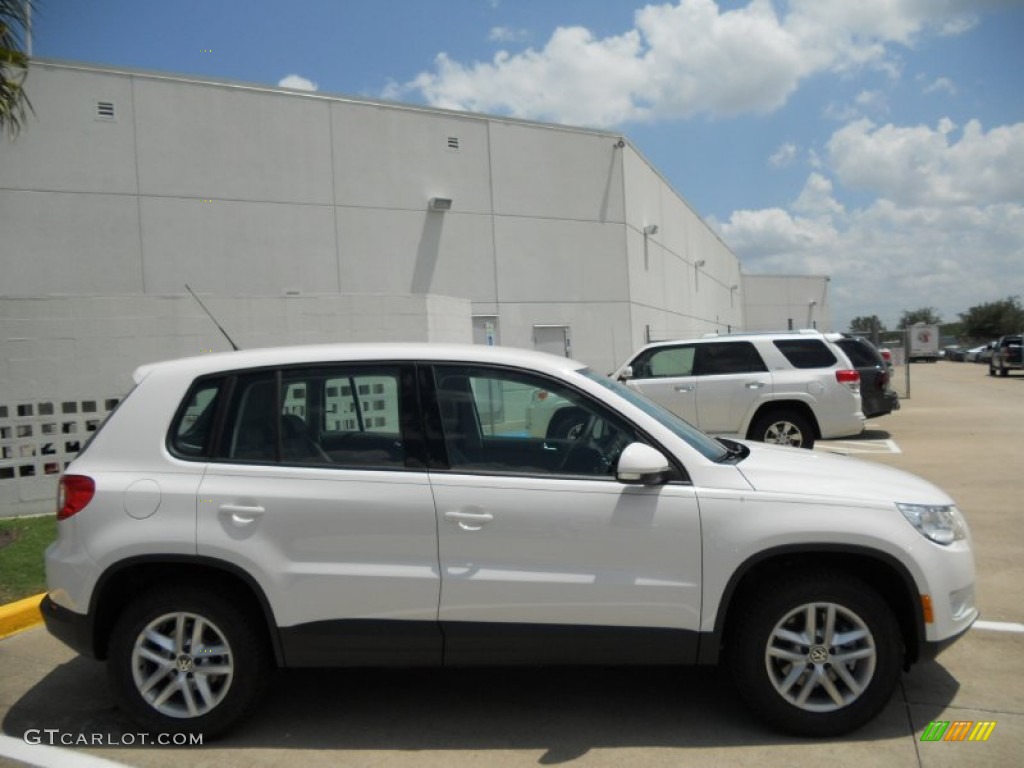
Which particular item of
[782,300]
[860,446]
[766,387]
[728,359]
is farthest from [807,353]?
[782,300]

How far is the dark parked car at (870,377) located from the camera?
557 inches

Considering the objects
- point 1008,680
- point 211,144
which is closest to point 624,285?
point 211,144

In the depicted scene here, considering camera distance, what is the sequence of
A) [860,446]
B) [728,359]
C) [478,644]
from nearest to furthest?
[478,644] < [728,359] < [860,446]

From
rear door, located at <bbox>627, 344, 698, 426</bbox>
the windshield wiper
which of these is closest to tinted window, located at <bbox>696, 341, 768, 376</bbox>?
rear door, located at <bbox>627, 344, 698, 426</bbox>

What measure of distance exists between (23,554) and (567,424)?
5.47 metres

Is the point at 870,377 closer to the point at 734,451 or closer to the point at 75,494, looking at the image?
the point at 734,451

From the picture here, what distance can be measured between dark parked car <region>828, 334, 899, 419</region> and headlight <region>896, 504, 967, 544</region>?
1071 centimetres

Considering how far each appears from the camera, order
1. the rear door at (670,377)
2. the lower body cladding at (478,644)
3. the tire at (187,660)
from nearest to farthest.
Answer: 1. the lower body cladding at (478,644)
2. the tire at (187,660)
3. the rear door at (670,377)

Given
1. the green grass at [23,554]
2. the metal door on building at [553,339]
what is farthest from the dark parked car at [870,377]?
the green grass at [23,554]

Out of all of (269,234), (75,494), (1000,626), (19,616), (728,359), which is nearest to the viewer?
(75,494)

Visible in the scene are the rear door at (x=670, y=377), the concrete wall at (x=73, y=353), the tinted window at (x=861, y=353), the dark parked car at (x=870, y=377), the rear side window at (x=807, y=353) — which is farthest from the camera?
the tinted window at (x=861, y=353)

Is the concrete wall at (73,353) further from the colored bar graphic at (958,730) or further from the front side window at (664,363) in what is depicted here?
the colored bar graphic at (958,730)

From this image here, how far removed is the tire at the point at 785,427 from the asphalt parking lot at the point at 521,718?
609 centimetres

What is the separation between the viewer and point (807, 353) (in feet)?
37.6
